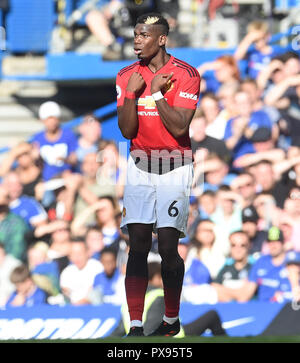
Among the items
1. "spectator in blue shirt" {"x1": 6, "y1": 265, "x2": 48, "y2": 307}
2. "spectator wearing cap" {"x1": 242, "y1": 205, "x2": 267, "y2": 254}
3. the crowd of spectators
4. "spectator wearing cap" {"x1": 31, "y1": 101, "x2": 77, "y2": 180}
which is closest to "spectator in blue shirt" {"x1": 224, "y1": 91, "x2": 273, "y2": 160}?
the crowd of spectators

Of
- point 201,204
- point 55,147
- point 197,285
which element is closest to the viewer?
point 197,285

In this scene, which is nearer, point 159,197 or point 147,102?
point 147,102

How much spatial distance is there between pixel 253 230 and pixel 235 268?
66 cm

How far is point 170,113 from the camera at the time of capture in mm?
5074

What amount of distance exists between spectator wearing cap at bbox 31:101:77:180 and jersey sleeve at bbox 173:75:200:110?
4753 mm

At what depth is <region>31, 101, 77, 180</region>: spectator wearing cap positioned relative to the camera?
989cm

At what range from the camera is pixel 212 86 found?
10742 millimetres

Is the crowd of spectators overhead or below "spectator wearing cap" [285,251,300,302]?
overhead

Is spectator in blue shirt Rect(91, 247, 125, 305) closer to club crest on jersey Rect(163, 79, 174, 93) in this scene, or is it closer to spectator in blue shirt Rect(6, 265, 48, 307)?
spectator in blue shirt Rect(6, 265, 48, 307)

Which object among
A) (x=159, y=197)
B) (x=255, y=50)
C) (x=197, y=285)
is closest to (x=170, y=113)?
(x=159, y=197)

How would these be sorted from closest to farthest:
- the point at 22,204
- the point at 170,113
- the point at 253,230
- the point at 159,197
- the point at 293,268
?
the point at 170,113
the point at 159,197
the point at 293,268
the point at 253,230
the point at 22,204

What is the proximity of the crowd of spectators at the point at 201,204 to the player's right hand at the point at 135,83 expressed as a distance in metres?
3.30

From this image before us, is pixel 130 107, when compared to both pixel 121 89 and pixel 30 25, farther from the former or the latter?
pixel 30 25

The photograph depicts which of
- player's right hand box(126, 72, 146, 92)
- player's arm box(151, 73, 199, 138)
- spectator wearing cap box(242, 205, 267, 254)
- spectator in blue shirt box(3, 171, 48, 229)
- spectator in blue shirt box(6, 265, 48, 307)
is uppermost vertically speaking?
player's right hand box(126, 72, 146, 92)
